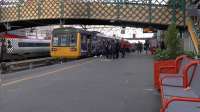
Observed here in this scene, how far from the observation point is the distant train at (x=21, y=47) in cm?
4986

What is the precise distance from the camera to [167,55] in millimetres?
21953

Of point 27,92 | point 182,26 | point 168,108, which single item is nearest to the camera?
point 168,108

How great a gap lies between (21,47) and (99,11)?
932 centimetres

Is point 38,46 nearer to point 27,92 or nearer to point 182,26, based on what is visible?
point 182,26

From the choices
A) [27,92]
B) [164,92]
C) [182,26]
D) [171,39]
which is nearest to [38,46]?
[182,26]

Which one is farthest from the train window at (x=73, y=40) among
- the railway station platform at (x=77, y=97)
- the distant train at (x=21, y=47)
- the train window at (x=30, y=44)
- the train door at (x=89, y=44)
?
the railway station platform at (x=77, y=97)

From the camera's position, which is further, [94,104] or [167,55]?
[167,55]

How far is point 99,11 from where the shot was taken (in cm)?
5631

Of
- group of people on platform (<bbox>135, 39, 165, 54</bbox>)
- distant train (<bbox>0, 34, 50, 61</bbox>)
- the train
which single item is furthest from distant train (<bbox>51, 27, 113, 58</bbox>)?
group of people on platform (<bbox>135, 39, 165, 54</bbox>)

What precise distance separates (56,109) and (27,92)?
3.78 metres

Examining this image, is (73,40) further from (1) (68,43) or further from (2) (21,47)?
(2) (21,47)

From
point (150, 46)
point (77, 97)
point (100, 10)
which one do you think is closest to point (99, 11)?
point (100, 10)

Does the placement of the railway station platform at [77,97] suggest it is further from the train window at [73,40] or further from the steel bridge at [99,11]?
the steel bridge at [99,11]

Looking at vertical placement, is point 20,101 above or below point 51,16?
below
